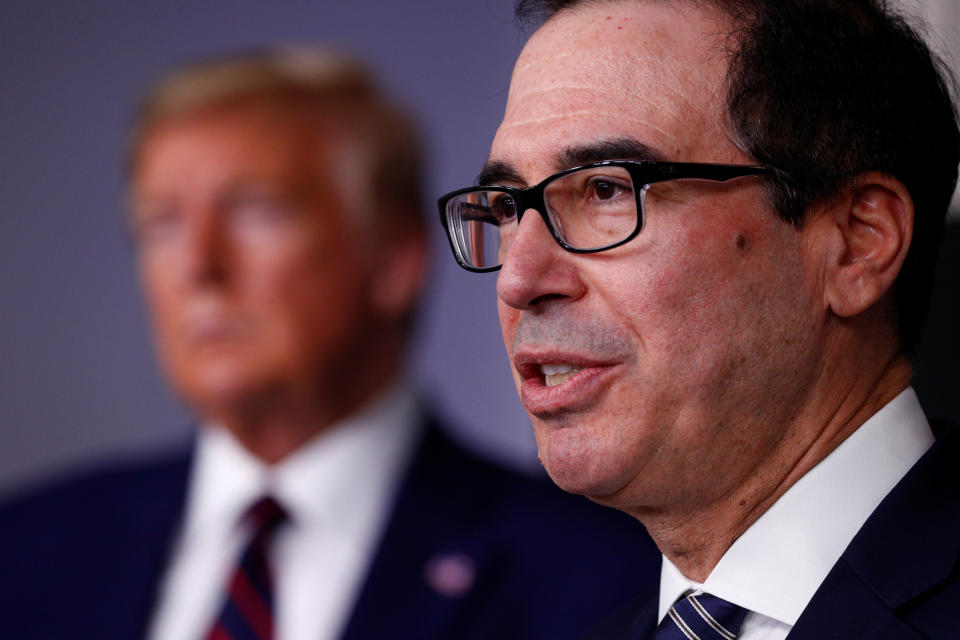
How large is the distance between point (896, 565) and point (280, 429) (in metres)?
1.71

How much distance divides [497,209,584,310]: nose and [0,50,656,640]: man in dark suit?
1.09 meters

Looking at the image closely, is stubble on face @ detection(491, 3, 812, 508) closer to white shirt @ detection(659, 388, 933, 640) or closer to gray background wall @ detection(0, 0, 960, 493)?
white shirt @ detection(659, 388, 933, 640)

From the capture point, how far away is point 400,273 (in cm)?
272

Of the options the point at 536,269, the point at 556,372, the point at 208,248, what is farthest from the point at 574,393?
the point at 208,248

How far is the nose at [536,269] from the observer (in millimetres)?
1404

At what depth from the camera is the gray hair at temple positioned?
272 centimetres

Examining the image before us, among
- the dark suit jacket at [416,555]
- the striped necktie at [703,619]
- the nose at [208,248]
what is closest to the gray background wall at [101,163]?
the dark suit jacket at [416,555]

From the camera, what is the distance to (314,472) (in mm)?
2633

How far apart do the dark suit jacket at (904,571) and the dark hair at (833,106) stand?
9.7 inches

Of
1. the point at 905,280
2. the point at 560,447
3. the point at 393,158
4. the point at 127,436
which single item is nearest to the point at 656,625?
the point at 560,447

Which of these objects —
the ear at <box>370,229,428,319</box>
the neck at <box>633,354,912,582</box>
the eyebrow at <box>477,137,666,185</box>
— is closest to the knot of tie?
the ear at <box>370,229,428,319</box>

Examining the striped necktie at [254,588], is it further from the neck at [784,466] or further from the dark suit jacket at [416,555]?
the neck at [784,466]

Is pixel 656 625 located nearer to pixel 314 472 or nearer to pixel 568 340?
pixel 568 340

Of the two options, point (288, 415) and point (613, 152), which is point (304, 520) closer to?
point (288, 415)
